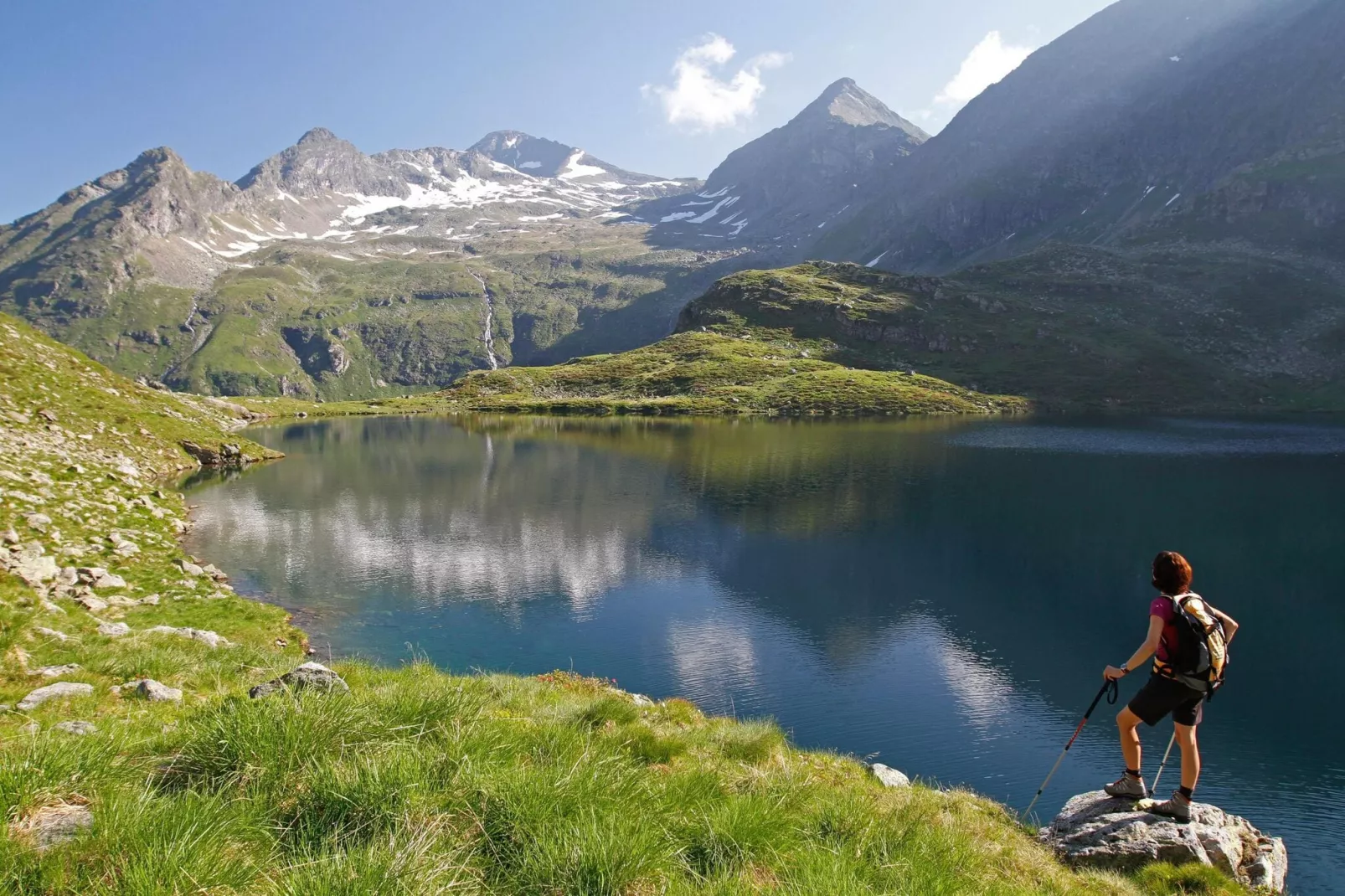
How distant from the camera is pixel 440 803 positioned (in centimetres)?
569

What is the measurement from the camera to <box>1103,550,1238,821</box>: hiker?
9.85 metres

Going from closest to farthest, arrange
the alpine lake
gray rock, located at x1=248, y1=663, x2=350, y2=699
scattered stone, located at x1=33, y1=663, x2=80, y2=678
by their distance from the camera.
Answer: gray rock, located at x1=248, y1=663, x2=350, y2=699, scattered stone, located at x1=33, y1=663, x2=80, y2=678, the alpine lake

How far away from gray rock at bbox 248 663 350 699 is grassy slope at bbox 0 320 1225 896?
2.63 ft

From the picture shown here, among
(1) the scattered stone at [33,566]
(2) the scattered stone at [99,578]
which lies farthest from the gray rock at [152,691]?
(2) the scattered stone at [99,578]

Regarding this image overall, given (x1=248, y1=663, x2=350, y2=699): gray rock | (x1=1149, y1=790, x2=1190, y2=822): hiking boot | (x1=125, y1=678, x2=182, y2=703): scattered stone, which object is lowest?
(x1=1149, y1=790, x2=1190, y2=822): hiking boot

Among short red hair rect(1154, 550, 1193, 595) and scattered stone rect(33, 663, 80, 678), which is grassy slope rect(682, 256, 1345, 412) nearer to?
short red hair rect(1154, 550, 1193, 595)

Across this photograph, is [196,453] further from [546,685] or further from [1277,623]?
[1277,623]

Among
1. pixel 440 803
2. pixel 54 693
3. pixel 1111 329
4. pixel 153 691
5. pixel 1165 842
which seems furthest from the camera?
pixel 1111 329

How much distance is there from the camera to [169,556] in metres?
27.5

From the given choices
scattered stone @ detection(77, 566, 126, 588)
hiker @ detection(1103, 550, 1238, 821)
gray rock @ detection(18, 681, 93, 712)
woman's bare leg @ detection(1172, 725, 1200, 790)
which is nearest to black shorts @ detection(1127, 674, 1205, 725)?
hiker @ detection(1103, 550, 1238, 821)

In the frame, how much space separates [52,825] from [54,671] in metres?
8.47

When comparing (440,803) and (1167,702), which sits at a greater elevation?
(440,803)

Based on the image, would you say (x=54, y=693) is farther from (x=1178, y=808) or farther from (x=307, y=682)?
(x=1178, y=808)

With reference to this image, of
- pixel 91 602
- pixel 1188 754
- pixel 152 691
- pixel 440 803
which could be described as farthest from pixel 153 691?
pixel 1188 754
